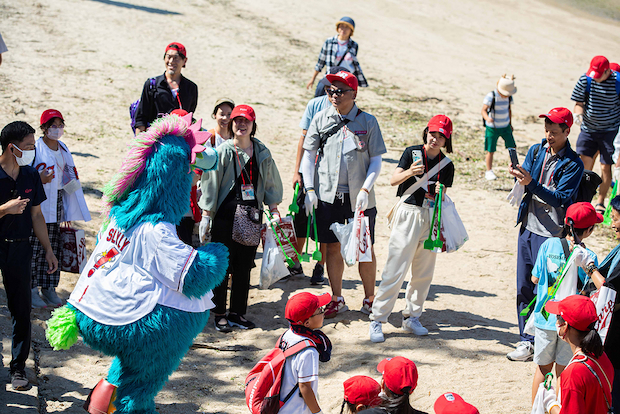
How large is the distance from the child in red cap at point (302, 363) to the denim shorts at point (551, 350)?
1865 mm

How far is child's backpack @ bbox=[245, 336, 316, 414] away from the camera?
3.12 m

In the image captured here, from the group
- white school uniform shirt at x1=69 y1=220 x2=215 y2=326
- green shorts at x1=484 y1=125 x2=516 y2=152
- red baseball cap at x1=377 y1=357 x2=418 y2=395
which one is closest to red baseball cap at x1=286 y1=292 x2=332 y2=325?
red baseball cap at x1=377 y1=357 x2=418 y2=395

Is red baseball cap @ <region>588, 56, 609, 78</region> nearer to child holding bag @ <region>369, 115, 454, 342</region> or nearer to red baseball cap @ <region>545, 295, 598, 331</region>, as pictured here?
child holding bag @ <region>369, 115, 454, 342</region>

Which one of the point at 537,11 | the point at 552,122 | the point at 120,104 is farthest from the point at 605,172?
the point at 537,11

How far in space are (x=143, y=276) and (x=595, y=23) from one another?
28316 millimetres

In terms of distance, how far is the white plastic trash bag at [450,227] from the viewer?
521 centimetres

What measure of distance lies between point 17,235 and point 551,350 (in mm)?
3804

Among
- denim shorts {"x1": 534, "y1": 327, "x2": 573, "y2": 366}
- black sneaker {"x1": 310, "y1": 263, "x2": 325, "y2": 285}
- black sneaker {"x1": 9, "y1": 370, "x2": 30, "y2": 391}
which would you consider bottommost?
black sneaker {"x1": 9, "y1": 370, "x2": 30, "y2": 391}

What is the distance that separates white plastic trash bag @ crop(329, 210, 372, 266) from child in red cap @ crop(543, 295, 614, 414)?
2.17 metres

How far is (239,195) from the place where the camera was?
533cm

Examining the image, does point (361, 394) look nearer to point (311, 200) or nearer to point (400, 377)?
point (400, 377)

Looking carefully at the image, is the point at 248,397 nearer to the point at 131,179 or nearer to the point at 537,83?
the point at 131,179

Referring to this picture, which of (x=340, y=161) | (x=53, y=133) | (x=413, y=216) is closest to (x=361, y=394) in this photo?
(x=413, y=216)

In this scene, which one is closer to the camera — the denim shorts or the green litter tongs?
the denim shorts
